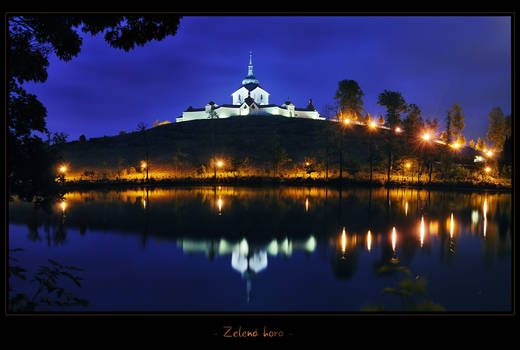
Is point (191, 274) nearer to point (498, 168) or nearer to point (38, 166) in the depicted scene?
point (38, 166)

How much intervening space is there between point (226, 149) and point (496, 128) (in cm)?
6217

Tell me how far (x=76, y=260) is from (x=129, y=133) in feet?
281

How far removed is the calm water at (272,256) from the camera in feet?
32.9

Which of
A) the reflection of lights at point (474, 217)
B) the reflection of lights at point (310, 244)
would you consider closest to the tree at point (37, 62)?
the reflection of lights at point (310, 244)

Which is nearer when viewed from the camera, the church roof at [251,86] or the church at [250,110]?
the church at [250,110]

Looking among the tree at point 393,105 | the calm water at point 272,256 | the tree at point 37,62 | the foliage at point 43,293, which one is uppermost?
the tree at point 393,105

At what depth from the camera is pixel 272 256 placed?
Result: 14.2m

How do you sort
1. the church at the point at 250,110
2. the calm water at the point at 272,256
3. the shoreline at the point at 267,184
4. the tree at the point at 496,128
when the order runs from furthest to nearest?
1. the church at the point at 250,110
2. the tree at the point at 496,128
3. the shoreline at the point at 267,184
4. the calm water at the point at 272,256

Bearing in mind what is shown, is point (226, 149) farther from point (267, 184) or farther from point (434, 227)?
point (434, 227)

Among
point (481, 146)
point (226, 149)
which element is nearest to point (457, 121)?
point (481, 146)

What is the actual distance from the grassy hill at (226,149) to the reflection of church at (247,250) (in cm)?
3796

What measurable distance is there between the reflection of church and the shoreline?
31580 millimetres

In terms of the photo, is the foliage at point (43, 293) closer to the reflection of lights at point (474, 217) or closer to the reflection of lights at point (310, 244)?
the reflection of lights at point (310, 244)
